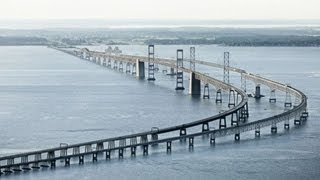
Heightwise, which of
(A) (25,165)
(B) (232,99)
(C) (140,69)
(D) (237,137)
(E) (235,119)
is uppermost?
(A) (25,165)

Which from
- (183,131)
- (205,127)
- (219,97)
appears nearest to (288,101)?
(219,97)

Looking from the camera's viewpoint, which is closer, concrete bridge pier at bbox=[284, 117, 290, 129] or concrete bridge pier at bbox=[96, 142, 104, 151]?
concrete bridge pier at bbox=[96, 142, 104, 151]

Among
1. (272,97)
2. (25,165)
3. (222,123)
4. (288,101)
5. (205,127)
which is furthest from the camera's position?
(272,97)

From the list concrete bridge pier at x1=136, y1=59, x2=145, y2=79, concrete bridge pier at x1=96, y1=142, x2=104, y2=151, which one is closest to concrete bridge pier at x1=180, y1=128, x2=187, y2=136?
concrete bridge pier at x1=96, y1=142, x2=104, y2=151

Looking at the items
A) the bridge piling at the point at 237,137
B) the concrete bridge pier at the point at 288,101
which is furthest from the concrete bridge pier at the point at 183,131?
the concrete bridge pier at the point at 288,101

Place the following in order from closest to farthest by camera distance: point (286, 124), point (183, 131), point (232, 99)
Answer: point (183, 131) → point (286, 124) → point (232, 99)

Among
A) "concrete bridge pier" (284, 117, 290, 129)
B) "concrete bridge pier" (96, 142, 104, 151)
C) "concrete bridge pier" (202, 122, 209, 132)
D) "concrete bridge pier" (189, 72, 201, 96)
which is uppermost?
"concrete bridge pier" (96, 142, 104, 151)

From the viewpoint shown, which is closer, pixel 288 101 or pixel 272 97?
pixel 288 101

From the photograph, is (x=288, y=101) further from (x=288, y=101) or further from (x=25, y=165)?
(x=25, y=165)

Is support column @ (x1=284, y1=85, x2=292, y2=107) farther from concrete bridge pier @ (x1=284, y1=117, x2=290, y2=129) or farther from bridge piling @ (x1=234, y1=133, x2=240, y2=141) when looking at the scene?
bridge piling @ (x1=234, y1=133, x2=240, y2=141)

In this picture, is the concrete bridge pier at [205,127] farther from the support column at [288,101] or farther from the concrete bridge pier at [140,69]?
the concrete bridge pier at [140,69]
